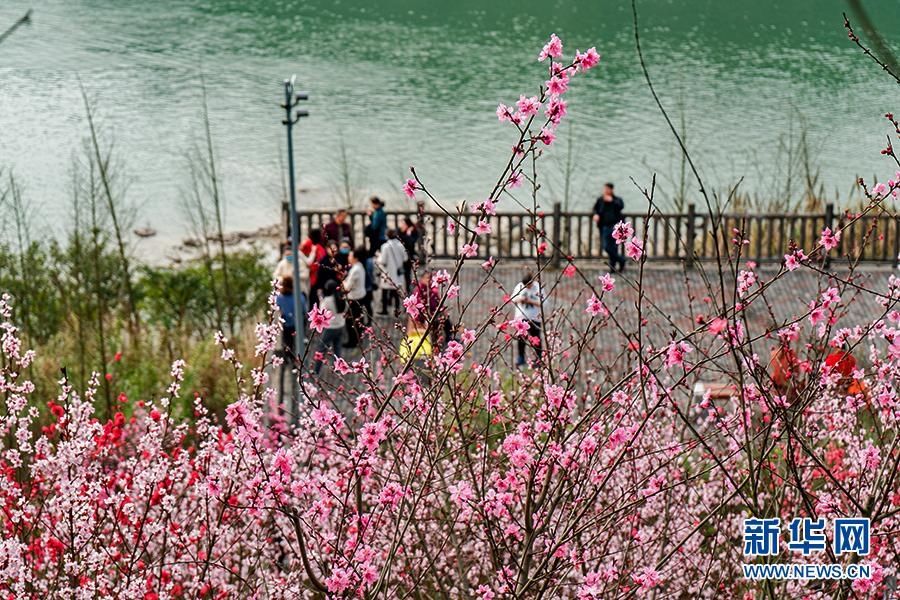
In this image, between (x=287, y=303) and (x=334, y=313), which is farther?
(x=334, y=313)

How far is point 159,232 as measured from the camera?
2391cm

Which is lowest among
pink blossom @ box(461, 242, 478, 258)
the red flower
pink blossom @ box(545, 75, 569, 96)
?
the red flower

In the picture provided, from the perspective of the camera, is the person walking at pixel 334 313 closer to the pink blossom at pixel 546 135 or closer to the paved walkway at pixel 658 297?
the paved walkway at pixel 658 297

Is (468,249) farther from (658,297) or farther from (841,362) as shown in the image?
(658,297)

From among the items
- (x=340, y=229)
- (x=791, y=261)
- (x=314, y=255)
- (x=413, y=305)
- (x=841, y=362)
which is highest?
(x=791, y=261)

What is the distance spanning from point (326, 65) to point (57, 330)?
1637cm

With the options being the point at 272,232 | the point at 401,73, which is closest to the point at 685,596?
the point at 272,232

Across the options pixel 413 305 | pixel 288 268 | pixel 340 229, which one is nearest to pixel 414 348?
pixel 413 305

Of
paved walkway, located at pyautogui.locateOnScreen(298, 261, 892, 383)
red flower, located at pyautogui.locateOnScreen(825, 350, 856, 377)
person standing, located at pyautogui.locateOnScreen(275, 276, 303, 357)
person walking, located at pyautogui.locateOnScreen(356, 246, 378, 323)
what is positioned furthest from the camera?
paved walkway, located at pyautogui.locateOnScreen(298, 261, 892, 383)

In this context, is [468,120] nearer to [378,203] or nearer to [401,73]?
[401,73]

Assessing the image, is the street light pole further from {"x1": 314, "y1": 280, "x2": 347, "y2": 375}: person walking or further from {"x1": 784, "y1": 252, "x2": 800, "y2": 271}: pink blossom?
{"x1": 784, "y1": 252, "x2": 800, "y2": 271}: pink blossom

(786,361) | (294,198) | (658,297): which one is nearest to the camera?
(786,361)

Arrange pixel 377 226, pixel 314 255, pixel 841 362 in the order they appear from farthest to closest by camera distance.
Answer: pixel 377 226, pixel 314 255, pixel 841 362

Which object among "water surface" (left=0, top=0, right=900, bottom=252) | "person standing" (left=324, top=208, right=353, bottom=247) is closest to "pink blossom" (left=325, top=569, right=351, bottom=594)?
"person standing" (left=324, top=208, right=353, bottom=247)
